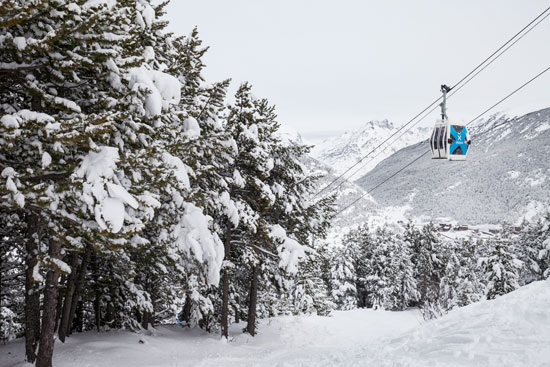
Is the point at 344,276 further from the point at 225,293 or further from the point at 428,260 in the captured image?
the point at 225,293

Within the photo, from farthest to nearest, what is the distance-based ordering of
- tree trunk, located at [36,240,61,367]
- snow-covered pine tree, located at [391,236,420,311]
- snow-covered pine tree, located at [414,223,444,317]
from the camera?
snow-covered pine tree, located at [414,223,444,317] < snow-covered pine tree, located at [391,236,420,311] < tree trunk, located at [36,240,61,367]

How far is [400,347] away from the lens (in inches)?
316

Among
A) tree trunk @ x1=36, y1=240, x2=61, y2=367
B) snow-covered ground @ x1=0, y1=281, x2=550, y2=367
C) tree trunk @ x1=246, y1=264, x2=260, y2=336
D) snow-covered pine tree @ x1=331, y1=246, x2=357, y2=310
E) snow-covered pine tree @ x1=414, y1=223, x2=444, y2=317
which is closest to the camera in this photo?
snow-covered ground @ x1=0, y1=281, x2=550, y2=367

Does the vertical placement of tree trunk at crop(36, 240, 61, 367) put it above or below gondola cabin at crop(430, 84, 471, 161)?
below

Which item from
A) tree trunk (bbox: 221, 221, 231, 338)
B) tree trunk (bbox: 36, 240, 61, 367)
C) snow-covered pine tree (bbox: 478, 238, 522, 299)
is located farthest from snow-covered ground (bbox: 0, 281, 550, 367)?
snow-covered pine tree (bbox: 478, 238, 522, 299)

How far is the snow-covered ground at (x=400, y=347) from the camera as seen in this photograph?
6.43 meters

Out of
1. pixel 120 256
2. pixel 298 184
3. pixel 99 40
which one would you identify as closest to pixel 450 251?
pixel 298 184

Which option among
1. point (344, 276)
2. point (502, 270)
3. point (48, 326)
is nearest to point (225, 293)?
point (48, 326)

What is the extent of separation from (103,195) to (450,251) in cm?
5728

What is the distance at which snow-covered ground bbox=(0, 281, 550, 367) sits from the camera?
6426mm

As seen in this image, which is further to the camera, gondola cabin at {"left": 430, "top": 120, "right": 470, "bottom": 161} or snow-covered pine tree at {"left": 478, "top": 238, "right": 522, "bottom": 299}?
snow-covered pine tree at {"left": 478, "top": 238, "right": 522, "bottom": 299}

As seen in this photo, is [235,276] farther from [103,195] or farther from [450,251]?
[450,251]

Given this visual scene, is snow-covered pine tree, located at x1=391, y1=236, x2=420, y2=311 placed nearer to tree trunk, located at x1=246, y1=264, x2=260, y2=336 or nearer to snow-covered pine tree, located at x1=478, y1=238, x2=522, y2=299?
snow-covered pine tree, located at x1=478, y1=238, x2=522, y2=299

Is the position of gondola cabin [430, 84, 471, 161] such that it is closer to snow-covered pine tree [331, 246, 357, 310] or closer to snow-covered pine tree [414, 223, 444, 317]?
snow-covered pine tree [331, 246, 357, 310]
